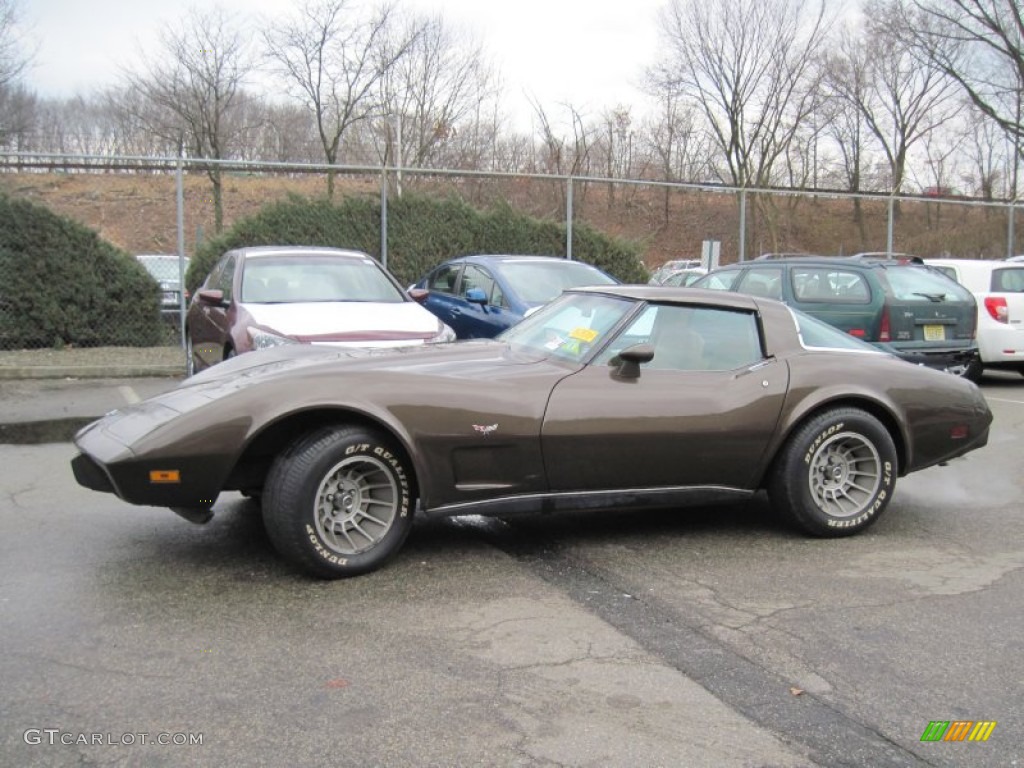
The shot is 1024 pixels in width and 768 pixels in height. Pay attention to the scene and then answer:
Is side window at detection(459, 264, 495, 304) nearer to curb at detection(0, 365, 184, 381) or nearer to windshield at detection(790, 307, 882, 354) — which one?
curb at detection(0, 365, 184, 381)

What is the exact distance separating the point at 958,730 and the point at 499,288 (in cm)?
749

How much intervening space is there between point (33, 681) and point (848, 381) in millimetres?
4162

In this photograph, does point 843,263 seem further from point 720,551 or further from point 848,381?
point 720,551

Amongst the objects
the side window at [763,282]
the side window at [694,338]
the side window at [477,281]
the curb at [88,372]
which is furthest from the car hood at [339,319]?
the side window at [763,282]

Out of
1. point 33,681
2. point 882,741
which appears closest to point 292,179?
point 33,681

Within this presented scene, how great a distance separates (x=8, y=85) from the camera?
23.1 metres

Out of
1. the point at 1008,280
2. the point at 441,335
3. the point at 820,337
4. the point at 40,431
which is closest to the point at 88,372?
the point at 40,431

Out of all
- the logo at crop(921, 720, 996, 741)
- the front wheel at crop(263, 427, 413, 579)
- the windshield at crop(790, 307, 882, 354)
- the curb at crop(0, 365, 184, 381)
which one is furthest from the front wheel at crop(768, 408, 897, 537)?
the curb at crop(0, 365, 184, 381)

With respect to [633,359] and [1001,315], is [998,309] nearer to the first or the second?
[1001,315]

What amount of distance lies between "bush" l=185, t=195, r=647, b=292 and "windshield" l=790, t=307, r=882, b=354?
356 inches

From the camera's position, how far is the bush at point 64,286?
38.2 feet

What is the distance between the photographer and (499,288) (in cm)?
993

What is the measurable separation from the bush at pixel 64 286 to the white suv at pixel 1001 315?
10.9 m

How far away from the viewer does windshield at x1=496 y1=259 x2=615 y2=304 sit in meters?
9.84
